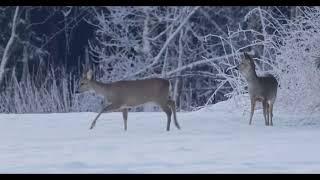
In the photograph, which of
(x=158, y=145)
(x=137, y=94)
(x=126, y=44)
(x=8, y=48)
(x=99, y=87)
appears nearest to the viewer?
(x=158, y=145)

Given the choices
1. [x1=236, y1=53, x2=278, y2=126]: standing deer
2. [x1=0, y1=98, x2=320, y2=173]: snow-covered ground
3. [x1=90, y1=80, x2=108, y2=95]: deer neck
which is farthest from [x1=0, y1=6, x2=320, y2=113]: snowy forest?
[x1=236, y1=53, x2=278, y2=126]: standing deer

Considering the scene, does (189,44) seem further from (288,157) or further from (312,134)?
Result: (288,157)

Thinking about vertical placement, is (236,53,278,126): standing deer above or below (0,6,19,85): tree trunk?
below

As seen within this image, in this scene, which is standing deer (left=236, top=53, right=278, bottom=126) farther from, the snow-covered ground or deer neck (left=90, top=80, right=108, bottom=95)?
deer neck (left=90, top=80, right=108, bottom=95)

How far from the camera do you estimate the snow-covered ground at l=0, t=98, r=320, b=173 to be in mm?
Answer: 5375

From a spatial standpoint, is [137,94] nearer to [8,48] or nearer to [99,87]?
[99,87]

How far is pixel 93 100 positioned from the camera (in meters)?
19.4

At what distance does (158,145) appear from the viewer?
6.91 metres

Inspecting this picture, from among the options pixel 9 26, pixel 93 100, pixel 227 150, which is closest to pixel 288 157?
pixel 227 150

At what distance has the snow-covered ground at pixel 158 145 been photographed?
5375 millimetres

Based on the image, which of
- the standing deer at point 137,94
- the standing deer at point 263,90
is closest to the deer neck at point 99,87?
the standing deer at point 137,94

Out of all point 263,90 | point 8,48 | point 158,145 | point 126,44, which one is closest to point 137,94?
point 263,90

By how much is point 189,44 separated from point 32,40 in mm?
4997

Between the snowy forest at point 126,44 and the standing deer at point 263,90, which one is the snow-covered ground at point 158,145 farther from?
the snowy forest at point 126,44
